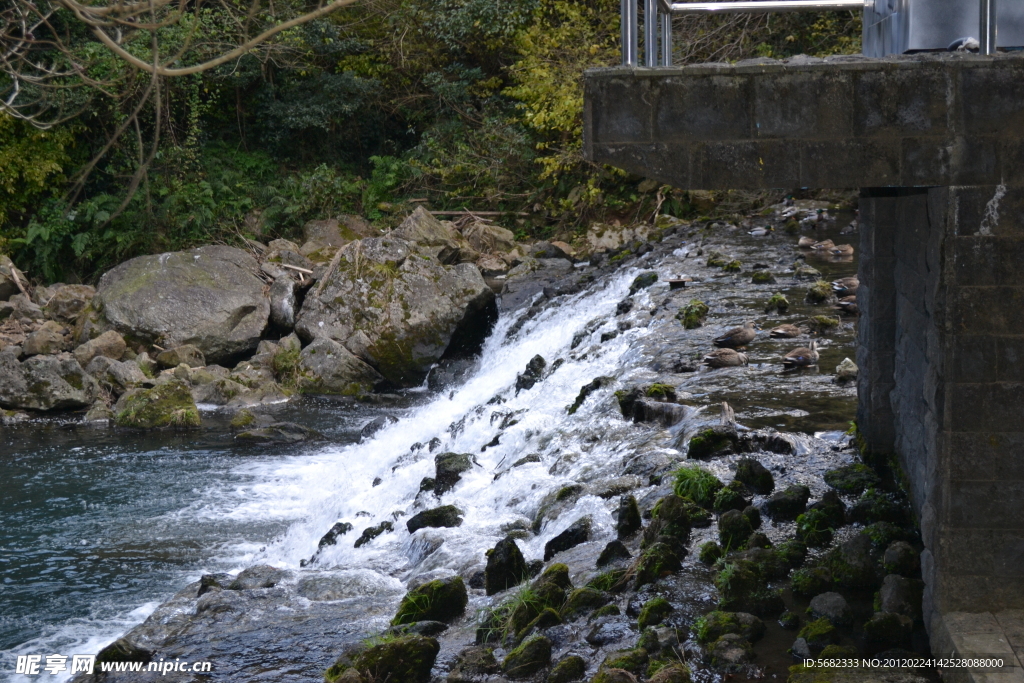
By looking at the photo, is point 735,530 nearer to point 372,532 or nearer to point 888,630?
point 888,630

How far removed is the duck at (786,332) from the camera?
32.5 feet

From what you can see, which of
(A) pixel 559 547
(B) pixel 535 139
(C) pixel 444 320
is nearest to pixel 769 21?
(B) pixel 535 139

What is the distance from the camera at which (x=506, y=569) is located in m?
6.01

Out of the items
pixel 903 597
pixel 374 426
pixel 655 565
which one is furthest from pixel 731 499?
pixel 374 426

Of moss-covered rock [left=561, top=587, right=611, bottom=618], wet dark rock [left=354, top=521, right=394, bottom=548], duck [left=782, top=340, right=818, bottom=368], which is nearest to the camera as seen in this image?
moss-covered rock [left=561, top=587, right=611, bottom=618]

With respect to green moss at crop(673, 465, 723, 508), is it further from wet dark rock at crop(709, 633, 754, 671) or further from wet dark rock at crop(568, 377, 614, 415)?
wet dark rock at crop(568, 377, 614, 415)

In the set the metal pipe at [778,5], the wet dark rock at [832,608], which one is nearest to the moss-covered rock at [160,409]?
the metal pipe at [778,5]

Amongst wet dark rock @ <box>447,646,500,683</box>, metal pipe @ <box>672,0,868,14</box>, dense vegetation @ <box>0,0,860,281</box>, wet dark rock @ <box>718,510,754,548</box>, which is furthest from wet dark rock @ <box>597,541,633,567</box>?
dense vegetation @ <box>0,0,860,281</box>

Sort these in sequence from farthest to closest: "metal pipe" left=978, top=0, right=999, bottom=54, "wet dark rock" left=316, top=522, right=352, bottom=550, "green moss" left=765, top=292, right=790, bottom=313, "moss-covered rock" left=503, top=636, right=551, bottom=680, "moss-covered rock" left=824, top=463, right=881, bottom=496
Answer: "green moss" left=765, top=292, right=790, bottom=313 < "wet dark rock" left=316, top=522, right=352, bottom=550 < "moss-covered rock" left=824, top=463, right=881, bottom=496 < "moss-covered rock" left=503, top=636, right=551, bottom=680 < "metal pipe" left=978, top=0, right=999, bottom=54

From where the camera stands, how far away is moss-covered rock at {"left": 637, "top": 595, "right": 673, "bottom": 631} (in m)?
4.86

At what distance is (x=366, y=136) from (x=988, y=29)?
65.1ft

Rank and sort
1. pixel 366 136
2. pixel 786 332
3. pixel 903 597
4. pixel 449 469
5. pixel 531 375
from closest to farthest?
pixel 903 597 < pixel 449 469 < pixel 786 332 < pixel 531 375 < pixel 366 136

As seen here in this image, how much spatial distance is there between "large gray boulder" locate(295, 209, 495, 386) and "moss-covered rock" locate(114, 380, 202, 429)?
2256mm

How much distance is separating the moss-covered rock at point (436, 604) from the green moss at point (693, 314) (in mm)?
5521
